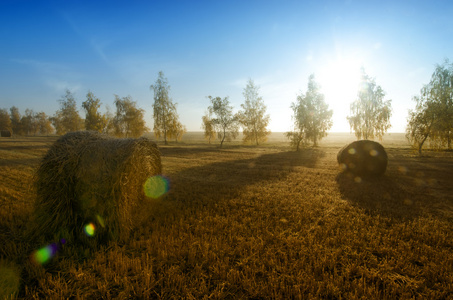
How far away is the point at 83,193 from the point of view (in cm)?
450

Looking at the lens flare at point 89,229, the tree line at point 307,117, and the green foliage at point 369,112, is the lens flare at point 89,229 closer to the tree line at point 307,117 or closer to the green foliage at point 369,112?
the tree line at point 307,117

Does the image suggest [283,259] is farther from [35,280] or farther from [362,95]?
[362,95]

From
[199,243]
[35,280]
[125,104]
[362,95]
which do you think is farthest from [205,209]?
[125,104]

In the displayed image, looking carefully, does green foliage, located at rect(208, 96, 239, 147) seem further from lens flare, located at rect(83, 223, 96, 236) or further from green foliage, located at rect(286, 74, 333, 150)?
lens flare, located at rect(83, 223, 96, 236)

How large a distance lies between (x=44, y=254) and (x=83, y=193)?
4.19 feet

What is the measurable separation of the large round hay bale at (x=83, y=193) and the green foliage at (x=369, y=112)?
39.0 meters

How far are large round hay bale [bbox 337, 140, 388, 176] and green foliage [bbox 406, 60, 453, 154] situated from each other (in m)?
14.1

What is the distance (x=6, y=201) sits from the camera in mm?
6578

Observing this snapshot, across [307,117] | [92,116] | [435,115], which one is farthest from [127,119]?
[435,115]

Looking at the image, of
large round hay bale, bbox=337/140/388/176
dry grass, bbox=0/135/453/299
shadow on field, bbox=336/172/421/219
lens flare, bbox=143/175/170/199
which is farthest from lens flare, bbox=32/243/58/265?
large round hay bale, bbox=337/140/388/176

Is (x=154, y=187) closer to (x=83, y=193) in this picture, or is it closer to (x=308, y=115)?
(x=83, y=193)

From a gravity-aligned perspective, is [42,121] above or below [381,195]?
above

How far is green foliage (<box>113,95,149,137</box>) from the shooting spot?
1544 inches

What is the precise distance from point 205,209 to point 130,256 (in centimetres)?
263
